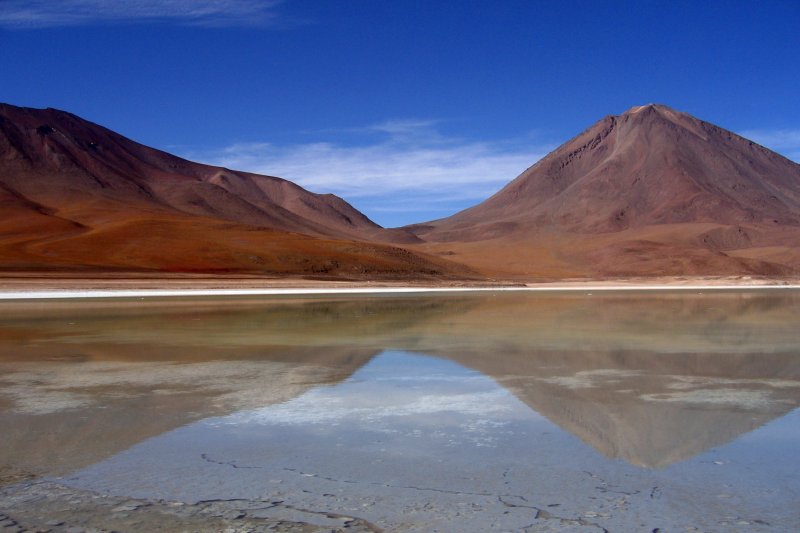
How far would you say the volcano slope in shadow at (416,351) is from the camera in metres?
8.18

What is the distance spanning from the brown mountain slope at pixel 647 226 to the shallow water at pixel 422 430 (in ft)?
270

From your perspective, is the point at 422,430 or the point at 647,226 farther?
the point at 647,226

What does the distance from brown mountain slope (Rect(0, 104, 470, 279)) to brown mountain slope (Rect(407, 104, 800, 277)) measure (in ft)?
72.7

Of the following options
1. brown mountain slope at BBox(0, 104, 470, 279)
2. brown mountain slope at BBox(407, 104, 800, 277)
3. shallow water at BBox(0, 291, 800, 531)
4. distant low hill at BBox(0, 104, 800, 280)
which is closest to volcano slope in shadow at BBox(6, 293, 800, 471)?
shallow water at BBox(0, 291, 800, 531)

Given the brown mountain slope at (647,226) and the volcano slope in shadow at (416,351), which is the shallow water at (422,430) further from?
the brown mountain slope at (647,226)

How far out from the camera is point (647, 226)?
501 feet

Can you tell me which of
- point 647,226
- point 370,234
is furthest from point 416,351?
point 370,234

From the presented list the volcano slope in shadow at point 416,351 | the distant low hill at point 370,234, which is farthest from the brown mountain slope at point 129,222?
the volcano slope in shadow at point 416,351

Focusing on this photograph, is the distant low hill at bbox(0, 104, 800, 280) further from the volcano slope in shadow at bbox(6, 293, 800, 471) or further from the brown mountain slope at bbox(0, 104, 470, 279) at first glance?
the volcano slope in shadow at bbox(6, 293, 800, 471)

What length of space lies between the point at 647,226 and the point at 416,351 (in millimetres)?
146217

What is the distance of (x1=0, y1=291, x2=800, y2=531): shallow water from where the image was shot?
18.6ft

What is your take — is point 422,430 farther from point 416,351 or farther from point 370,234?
point 370,234

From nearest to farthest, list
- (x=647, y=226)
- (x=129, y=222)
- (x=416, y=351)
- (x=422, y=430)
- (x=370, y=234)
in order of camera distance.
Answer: (x=422, y=430) < (x=416, y=351) < (x=129, y=222) < (x=647, y=226) < (x=370, y=234)

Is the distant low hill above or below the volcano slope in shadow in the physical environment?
above
